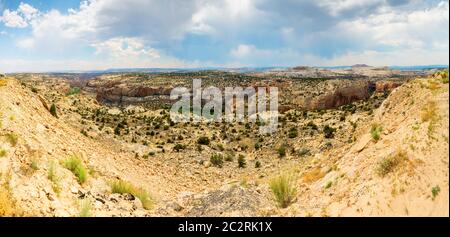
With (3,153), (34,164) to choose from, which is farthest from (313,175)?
(3,153)

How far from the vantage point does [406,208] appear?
590 cm

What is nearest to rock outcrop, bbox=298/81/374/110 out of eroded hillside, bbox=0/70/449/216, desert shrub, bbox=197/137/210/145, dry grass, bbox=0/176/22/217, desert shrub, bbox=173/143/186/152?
desert shrub, bbox=197/137/210/145

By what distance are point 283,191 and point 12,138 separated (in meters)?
6.62

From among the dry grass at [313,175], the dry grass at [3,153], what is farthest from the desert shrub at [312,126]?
the dry grass at [3,153]

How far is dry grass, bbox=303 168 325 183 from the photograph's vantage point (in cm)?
1076

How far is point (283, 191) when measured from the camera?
30.8 ft

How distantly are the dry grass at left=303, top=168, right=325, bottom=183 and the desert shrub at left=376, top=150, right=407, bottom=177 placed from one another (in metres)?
3.37

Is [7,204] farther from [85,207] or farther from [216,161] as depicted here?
[216,161]

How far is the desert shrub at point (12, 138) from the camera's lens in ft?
31.1

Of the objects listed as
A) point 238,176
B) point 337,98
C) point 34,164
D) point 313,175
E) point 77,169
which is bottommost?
point 238,176

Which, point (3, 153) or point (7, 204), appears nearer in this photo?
point (7, 204)

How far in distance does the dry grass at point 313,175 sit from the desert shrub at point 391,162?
3.37m

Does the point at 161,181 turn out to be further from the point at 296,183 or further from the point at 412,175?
the point at 412,175
